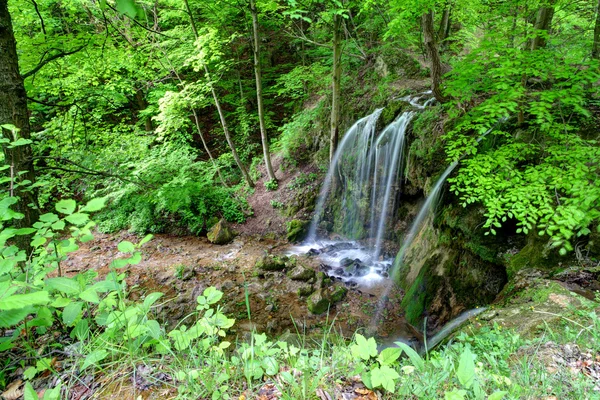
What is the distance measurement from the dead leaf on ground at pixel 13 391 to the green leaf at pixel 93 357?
27 centimetres

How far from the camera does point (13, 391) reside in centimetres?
138

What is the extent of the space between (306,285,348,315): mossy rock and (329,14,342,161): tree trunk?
421 centimetres

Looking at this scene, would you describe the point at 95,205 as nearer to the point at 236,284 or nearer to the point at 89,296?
the point at 89,296

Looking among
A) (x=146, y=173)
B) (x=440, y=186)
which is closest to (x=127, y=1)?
(x=440, y=186)

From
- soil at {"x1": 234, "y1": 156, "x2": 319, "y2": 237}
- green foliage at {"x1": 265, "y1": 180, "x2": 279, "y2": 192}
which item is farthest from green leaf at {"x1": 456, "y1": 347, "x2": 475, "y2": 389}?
green foliage at {"x1": 265, "y1": 180, "x2": 279, "y2": 192}

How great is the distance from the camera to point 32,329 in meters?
1.78

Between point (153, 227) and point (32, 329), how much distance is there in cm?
787

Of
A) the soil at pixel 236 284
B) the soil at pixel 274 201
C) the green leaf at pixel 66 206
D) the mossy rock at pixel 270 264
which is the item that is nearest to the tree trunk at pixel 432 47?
the soil at pixel 236 284

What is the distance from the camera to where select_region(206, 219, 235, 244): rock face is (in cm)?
845

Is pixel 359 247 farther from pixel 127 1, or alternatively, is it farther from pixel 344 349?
pixel 127 1

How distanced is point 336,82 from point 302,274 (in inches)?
203

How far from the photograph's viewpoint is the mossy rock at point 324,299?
559cm

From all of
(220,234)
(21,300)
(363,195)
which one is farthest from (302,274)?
(21,300)

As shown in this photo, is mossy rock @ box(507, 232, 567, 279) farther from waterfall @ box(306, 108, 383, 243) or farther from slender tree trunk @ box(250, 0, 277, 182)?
slender tree trunk @ box(250, 0, 277, 182)
